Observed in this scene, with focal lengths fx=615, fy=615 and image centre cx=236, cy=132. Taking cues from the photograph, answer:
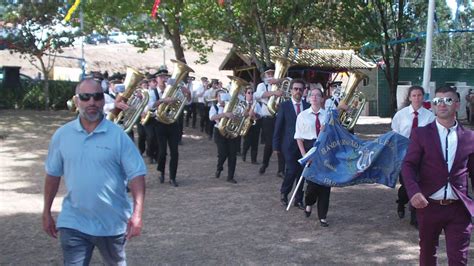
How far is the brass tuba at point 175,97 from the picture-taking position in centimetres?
1028

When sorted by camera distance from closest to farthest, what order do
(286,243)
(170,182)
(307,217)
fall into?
(286,243), (307,217), (170,182)

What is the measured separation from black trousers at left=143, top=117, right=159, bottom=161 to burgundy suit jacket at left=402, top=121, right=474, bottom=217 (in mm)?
6250

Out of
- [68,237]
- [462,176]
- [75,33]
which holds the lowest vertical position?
[68,237]

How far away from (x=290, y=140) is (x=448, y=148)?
398 centimetres

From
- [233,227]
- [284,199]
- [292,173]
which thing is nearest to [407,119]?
[292,173]

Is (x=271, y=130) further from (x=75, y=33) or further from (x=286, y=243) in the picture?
(x=75, y=33)

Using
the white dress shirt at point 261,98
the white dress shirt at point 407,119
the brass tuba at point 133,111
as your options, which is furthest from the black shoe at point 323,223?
the white dress shirt at point 261,98

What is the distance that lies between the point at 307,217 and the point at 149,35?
20.0 metres

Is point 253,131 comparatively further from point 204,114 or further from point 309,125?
point 204,114

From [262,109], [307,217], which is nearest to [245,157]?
[262,109]

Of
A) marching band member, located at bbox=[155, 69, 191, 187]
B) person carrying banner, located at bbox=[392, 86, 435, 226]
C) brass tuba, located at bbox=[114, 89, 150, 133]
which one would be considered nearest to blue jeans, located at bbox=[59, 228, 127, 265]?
person carrying banner, located at bbox=[392, 86, 435, 226]

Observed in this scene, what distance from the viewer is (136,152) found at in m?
4.29

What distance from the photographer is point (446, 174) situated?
4.80m

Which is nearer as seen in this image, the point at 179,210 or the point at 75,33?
the point at 179,210
